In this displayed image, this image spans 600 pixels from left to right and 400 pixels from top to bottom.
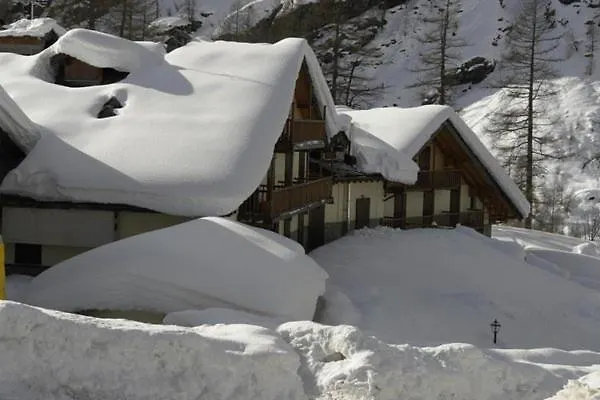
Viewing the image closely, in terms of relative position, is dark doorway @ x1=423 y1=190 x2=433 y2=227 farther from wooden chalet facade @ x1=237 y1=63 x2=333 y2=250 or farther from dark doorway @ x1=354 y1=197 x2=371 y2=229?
wooden chalet facade @ x1=237 y1=63 x2=333 y2=250

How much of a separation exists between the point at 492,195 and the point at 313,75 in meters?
9.73

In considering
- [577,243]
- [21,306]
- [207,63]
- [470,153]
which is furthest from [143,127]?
[577,243]

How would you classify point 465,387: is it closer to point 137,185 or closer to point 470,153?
point 137,185

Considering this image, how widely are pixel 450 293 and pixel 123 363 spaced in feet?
39.5

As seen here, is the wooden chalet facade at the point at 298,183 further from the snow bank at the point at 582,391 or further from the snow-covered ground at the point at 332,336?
the snow bank at the point at 582,391

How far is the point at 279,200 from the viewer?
18016mm

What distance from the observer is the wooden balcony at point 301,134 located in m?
19.3

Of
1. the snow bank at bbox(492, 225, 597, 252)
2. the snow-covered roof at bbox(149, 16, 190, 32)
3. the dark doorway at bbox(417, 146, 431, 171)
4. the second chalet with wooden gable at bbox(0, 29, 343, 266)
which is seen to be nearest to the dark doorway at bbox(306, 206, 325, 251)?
the second chalet with wooden gable at bbox(0, 29, 343, 266)

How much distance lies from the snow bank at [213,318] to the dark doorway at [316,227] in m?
11.4

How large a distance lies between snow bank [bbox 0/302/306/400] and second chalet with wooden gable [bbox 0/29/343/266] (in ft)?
23.4

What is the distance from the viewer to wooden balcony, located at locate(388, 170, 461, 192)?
25469 mm

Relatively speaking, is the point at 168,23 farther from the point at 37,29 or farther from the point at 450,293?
the point at 450,293

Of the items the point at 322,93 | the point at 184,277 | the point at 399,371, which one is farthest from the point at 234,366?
the point at 322,93

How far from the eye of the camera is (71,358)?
7250 mm
